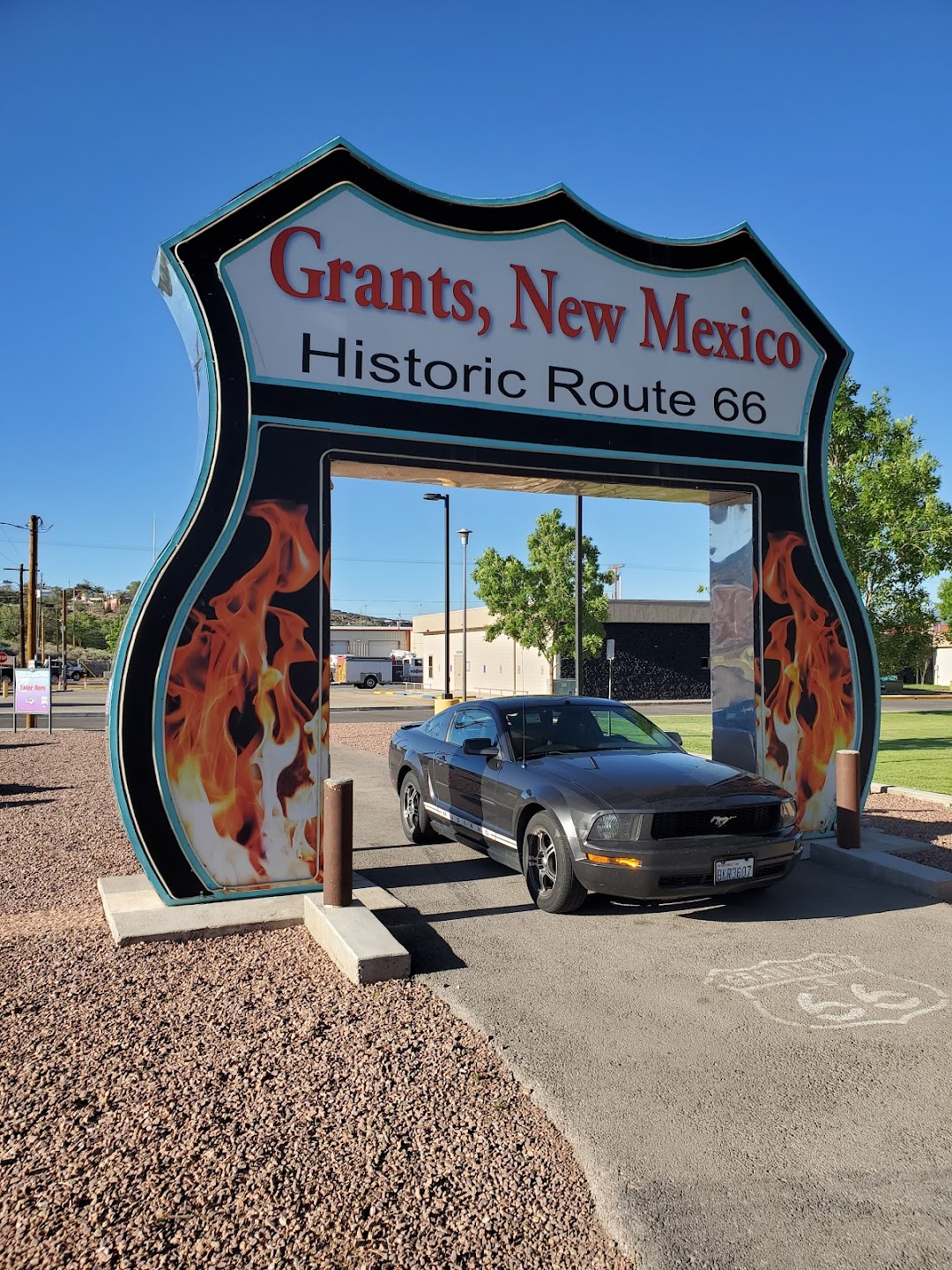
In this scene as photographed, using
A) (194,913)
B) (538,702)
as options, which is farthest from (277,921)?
(538,702)

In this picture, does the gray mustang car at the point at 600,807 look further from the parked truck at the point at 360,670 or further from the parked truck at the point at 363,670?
the parked truck at the point at 360,670

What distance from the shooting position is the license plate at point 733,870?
5934mm

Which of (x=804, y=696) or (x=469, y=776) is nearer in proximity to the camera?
(x=469, y=776)

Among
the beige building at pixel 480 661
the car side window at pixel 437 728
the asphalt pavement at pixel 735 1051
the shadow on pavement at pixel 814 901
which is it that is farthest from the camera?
the beige building at pixel 480 661

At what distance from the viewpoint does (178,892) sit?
6395 mm

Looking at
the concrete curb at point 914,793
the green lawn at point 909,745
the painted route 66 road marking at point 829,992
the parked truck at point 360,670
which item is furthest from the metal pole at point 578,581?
the parked truck at point 360,670

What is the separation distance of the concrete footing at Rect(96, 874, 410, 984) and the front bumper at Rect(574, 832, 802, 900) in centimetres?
141

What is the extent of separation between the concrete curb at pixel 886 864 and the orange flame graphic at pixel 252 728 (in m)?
4.42

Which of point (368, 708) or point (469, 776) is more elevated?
point (469, 776)

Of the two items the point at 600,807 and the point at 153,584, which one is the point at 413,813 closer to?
the point at 600,807

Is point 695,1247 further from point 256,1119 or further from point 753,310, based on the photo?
point 753,310

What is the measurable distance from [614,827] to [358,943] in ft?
5.76

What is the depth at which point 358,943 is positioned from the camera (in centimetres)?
525

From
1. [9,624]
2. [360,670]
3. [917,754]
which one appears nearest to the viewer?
[917,754]
